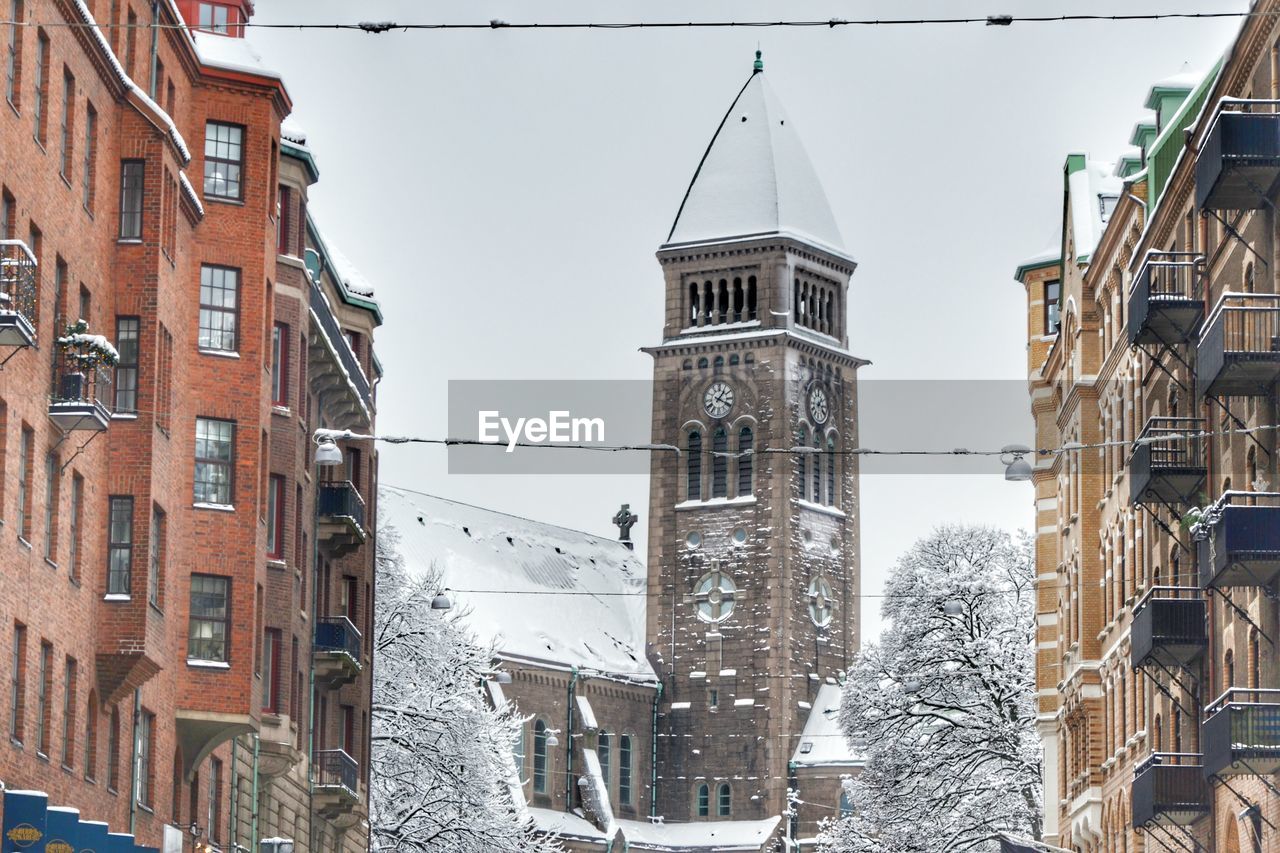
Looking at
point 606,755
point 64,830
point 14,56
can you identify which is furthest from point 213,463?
point 606,755

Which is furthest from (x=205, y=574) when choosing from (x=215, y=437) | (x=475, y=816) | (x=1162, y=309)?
(x=475, y=816)

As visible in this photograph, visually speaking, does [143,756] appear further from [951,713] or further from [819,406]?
[819,406]

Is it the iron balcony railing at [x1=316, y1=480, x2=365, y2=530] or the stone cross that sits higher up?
the stone cross

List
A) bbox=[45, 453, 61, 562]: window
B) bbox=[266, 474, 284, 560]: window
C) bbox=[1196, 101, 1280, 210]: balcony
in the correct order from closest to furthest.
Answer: bbox=[45, 453, 61, 562]: window → bbox=[1196, 101, 1280, 210]: balcony → bbox=[266, 474, 284, 560]: window

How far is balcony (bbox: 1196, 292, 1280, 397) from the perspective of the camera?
1457 inches

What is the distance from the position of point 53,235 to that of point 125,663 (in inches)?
234

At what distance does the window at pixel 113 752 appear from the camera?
39219 mm

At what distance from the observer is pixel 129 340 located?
39.6 m

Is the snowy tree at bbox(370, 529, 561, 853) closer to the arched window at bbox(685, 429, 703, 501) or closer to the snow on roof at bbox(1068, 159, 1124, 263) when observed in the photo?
the snow on roof at bbox(1068, 159, 1124, 263)

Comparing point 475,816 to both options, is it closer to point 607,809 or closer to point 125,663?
point 125,663

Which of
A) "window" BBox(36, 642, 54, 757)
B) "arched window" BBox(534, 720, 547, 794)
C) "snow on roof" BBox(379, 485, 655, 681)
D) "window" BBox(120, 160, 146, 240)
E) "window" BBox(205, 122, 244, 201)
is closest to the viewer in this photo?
"window" BBox(36, 642, 54, 757)

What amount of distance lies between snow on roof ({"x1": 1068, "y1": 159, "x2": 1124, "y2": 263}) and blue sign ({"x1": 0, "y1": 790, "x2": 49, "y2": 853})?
32.4m

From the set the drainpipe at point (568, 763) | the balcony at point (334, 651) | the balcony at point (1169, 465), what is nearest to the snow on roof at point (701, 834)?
the drainpipe at point (568, 763)

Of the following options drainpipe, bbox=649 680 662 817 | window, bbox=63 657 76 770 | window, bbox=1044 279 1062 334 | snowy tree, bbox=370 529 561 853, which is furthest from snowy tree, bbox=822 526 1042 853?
drainpipe, bbox=649 680 662 817
